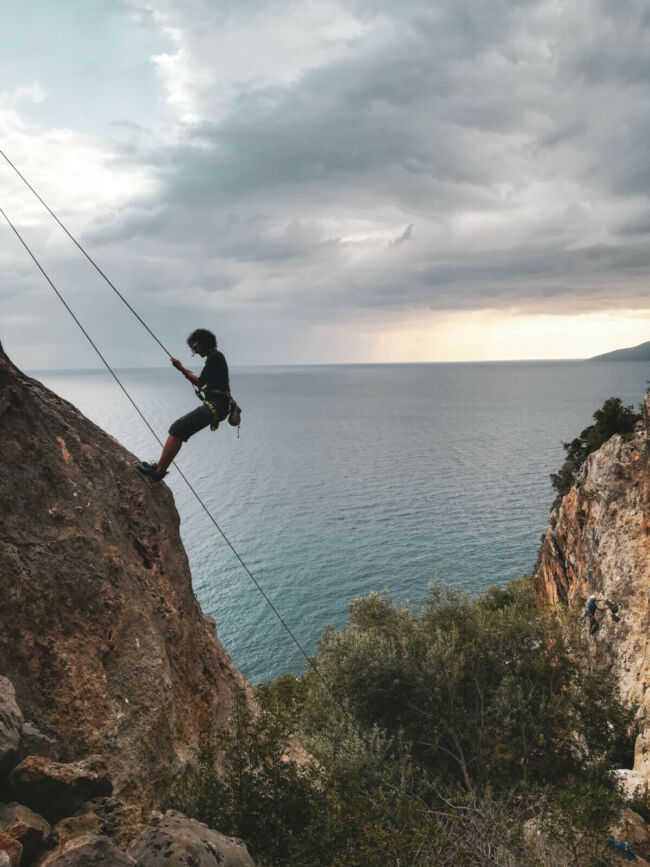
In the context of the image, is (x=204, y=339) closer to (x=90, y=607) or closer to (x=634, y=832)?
(x=90, y=607)

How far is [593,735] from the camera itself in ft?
68.2

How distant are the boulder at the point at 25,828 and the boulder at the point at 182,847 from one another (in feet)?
3.40

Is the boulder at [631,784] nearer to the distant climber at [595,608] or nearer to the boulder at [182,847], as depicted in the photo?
the distant climber at [595,608]

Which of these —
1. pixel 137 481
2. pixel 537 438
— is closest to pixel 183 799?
pixel 137 481

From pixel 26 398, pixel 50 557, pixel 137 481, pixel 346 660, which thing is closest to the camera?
pixel 50 557

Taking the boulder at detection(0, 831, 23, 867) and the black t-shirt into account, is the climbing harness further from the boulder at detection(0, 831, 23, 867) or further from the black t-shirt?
the boulder at detection(0, 831, 23, 867)

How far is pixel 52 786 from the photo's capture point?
627cm

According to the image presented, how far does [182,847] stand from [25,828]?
1738 mm

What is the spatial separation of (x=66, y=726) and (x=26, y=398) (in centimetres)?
561

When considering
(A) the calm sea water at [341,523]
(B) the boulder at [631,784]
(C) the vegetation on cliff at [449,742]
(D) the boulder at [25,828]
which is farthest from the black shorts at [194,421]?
(A) the calm sea water at [341,523]

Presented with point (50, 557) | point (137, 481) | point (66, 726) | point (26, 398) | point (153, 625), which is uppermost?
point (26, 398)

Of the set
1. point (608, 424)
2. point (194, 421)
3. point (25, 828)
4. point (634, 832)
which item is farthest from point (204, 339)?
point (608, 424)

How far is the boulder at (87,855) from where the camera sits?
17.5 feet

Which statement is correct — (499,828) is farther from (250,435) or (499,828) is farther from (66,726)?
(250,435)
